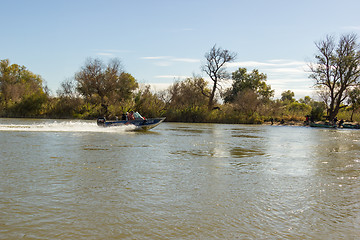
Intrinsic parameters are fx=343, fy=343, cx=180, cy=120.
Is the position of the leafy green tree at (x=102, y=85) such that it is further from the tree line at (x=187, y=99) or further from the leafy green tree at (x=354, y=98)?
the leafy green tree at (x=354, y=98)

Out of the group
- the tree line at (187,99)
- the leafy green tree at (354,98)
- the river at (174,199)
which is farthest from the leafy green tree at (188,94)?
the river at (174,199)

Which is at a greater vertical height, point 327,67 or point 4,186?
point 327,67

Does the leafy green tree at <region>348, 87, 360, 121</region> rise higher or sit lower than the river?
higher

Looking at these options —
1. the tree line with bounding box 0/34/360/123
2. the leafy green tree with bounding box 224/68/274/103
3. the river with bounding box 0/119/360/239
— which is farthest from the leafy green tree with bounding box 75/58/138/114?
the river with bounding box 0/119/360/239

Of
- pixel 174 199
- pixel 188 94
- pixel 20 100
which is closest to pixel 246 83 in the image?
pixel 188 94

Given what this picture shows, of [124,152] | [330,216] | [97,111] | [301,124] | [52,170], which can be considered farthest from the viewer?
[97,111]

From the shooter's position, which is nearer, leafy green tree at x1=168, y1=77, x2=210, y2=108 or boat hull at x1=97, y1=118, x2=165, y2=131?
boat hull at x1=97, y1=118, x2=165, y2=131

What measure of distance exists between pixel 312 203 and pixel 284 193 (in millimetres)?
963

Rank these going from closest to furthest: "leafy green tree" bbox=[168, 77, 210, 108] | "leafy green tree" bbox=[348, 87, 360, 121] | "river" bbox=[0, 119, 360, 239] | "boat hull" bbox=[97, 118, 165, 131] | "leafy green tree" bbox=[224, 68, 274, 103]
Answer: "river" bbox=[0, 119, 360, 239], "boat hull" bbox=[97, 118, 165, 131], "leafy green tree" bbox=[348, 87, 360, 121], "leafy green tree" bbox=[168, 77, 210, 108], "leafy green tree" bbox=[224, 68, 274, 103]

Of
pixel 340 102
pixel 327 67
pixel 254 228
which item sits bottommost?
pixel 254 228

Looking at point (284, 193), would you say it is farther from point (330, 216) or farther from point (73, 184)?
point (73, 184)

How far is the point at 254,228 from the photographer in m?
6.14

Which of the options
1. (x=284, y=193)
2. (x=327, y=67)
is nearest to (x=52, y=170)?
(x=284, y=193)

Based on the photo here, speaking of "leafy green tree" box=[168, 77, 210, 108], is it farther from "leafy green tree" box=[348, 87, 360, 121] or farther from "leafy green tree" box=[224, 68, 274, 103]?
"leafy green tree" box=[348, 87, 360, 121]
